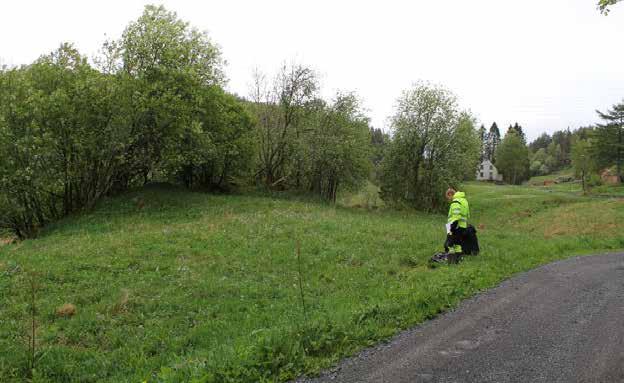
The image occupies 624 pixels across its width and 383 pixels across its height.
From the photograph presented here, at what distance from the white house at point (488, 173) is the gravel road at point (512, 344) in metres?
128

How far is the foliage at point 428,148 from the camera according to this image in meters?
41.6

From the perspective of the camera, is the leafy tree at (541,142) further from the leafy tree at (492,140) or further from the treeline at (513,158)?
the treeline at (513,158)

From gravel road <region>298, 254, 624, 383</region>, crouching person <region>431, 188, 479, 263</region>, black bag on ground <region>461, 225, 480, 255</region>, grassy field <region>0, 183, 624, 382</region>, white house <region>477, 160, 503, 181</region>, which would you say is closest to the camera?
gravel road <region>298, 254, 624, 383</region>

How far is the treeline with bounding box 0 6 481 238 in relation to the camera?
85.6ft

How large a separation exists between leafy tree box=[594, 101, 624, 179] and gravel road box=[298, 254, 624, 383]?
79.6 m

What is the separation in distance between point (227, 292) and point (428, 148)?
3451 cm

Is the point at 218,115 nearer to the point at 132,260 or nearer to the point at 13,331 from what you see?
the point at 132,260

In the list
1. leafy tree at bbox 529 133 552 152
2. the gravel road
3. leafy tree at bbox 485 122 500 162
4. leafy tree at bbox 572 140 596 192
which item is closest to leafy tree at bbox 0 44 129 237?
the gravel road

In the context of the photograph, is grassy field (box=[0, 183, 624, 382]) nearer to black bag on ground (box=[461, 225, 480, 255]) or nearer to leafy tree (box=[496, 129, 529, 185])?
black bag on ground (box=[461, 225, 480, 255])

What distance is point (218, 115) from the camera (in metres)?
34.8

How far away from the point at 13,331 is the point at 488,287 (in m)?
11.7

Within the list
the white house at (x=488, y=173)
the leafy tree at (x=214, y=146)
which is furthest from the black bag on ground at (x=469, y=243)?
the white house at (x=488, y=173)

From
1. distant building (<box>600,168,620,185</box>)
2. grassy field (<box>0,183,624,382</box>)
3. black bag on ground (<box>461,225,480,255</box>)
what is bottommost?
grassy field (<box>0,183,624,382</box>)

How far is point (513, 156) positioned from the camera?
354 ft
